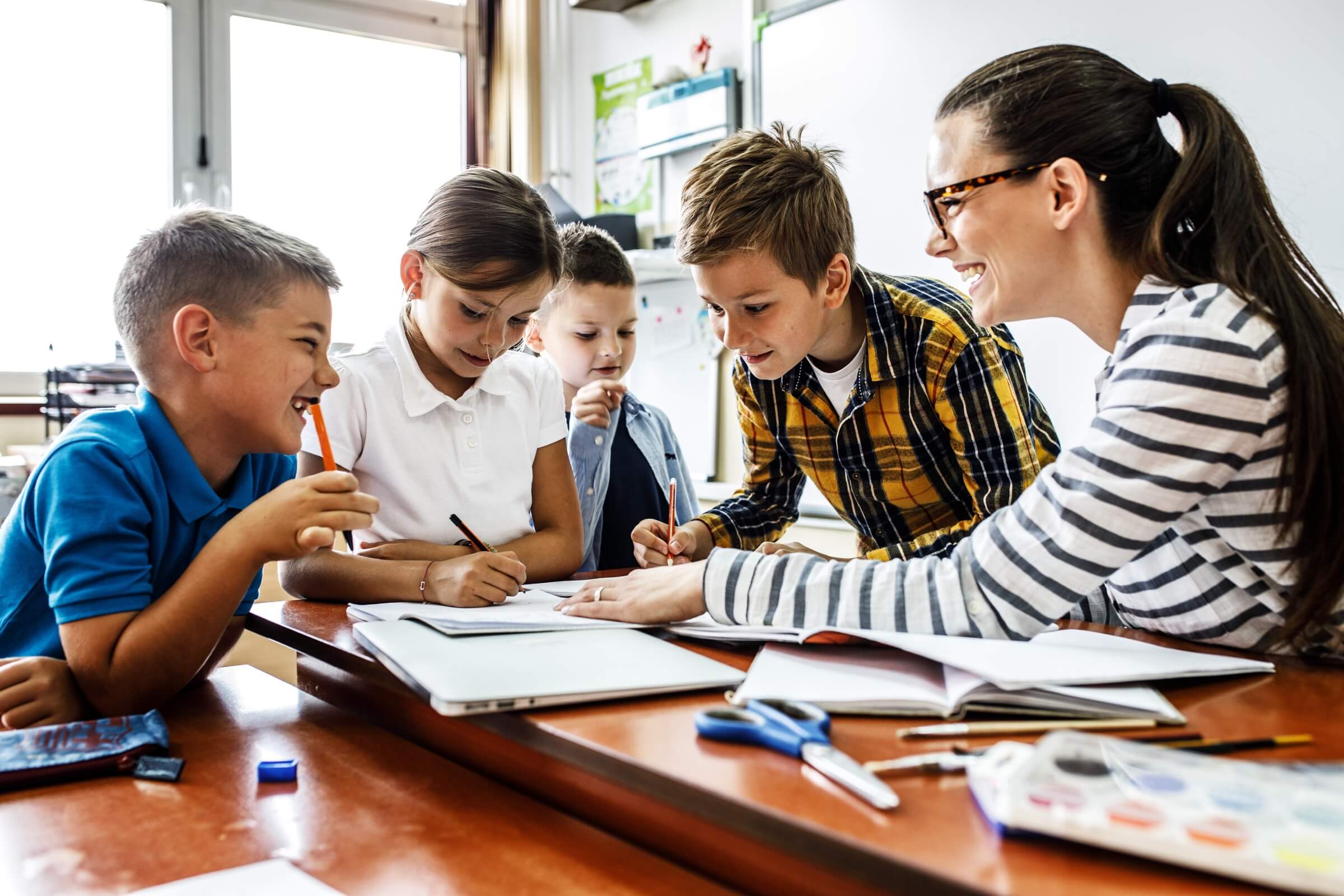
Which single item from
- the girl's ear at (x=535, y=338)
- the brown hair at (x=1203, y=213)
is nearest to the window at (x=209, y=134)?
the girl's ear at (x=535, y=338)

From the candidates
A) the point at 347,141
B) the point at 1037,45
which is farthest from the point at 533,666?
the point at 347,141

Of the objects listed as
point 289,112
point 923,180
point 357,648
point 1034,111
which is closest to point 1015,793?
point 357,648

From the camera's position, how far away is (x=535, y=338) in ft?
7.32

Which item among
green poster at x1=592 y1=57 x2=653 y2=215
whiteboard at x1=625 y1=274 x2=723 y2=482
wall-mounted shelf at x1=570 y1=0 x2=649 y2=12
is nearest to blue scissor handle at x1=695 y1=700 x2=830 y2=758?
whiteboard at x1=625 y1=274 x2=723 y2=482

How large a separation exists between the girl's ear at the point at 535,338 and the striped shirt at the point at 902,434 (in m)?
0.56

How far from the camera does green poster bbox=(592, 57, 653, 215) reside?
11.1 ft

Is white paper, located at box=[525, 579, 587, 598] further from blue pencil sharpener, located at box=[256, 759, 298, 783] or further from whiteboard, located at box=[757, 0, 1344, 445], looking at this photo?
whiteboard, located at box=[757, 0, 1344, 445]

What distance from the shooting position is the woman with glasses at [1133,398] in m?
0.78

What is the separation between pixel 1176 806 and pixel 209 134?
141 inches

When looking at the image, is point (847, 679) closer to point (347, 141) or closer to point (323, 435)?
point (323, 435)

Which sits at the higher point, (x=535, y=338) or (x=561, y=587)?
(x=535, y=338)

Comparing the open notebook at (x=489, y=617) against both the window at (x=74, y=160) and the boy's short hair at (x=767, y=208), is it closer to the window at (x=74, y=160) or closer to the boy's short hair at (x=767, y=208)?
the boy's short hair at (x=767, y=208)

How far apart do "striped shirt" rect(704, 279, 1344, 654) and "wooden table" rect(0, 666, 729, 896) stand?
28 cm

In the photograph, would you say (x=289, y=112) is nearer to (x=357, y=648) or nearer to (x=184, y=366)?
(x=184, y=366)
